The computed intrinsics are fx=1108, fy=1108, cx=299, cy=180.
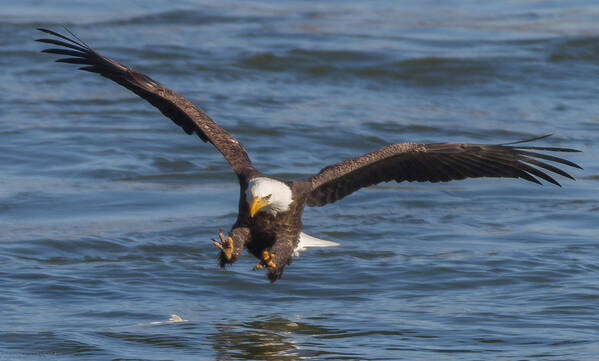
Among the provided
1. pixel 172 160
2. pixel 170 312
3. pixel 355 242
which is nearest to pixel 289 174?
pixel 172 160

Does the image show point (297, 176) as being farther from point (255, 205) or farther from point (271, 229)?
point (255, 205)

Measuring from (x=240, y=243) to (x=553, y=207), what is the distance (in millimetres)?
4122

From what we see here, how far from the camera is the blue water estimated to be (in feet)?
21.8

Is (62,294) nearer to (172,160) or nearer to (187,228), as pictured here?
(187,228)

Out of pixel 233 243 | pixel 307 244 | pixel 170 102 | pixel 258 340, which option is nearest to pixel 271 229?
pixel 233 243

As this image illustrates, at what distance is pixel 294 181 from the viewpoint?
263 inches

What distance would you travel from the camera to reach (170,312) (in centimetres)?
693

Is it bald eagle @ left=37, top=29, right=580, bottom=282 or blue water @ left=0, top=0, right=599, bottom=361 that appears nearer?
bald eagle @ left=37, top=29, right=580, bottom=282

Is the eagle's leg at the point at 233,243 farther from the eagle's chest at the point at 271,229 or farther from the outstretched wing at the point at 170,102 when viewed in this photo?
the outstretched wing at the point at 170,102

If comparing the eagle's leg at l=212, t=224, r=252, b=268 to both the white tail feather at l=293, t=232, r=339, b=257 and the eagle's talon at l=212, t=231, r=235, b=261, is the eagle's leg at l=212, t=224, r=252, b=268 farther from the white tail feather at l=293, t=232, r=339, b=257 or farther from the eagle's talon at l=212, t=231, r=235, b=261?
the white tail feather at l=293, t=232, r=339, b=257

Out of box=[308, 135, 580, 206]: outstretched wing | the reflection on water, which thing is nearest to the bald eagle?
box=[308, 135, 580, 206]: outstretched wing

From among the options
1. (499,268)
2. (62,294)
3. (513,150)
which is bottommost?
(62,294)

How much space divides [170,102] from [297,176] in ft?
10.9

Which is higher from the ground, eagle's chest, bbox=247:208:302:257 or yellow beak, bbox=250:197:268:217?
yellow beak, bbox=250:197:268:217
